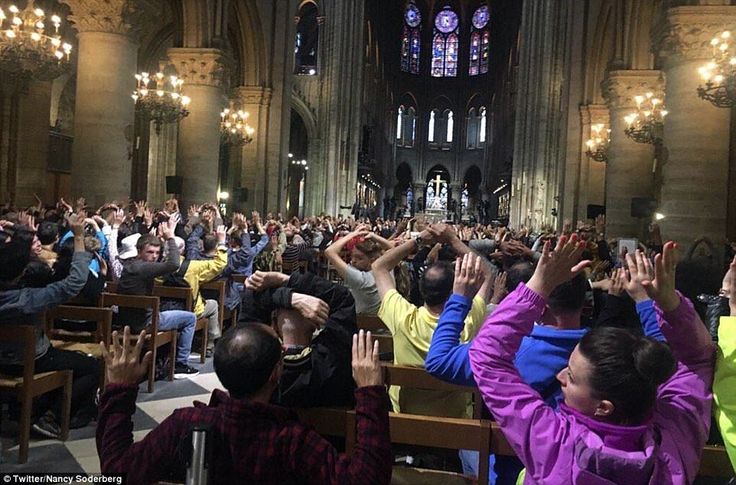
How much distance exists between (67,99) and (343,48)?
1774cm

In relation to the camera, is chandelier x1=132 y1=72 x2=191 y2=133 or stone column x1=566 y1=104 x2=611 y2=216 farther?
stone column x1=566 y1=104 x2=611 y2=216

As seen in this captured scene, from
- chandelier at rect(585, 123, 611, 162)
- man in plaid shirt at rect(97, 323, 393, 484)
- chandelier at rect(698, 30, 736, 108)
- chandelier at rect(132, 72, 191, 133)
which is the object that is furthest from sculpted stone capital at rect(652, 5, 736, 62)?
man in plaid shirt at rect(97, 323, 393, 484)

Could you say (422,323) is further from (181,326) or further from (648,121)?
(648,121)

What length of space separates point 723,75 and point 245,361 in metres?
9.32

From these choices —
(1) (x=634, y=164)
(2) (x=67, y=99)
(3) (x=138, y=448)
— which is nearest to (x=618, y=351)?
(3) (x=138, y=448)

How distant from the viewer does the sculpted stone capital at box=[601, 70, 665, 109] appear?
15.9 m

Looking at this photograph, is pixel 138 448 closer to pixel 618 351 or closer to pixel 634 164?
pixel 618 351

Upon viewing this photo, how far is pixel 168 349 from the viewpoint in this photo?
684 centimetres

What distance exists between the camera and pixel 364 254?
5684 millimetres

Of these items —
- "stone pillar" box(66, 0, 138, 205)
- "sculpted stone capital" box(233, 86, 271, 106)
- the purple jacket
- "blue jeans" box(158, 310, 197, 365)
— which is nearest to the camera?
the purple jacket

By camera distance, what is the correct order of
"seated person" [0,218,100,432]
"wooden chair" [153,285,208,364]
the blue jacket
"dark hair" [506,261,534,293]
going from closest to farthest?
the blue jacket
"dark hair" [506,261,534,293]
"seated person" [0,218,100,432]
"wooden chair" [153,285,208,364]

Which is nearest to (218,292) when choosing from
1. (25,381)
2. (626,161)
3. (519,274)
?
(25,381)

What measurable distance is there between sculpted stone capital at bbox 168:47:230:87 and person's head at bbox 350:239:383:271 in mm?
11832

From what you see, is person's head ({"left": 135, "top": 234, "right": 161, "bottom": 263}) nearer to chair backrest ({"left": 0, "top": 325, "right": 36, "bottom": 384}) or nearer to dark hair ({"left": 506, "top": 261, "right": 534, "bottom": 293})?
chair backrest ({"left": 0, "top": 325, "right": 36, "bottom": 384})
